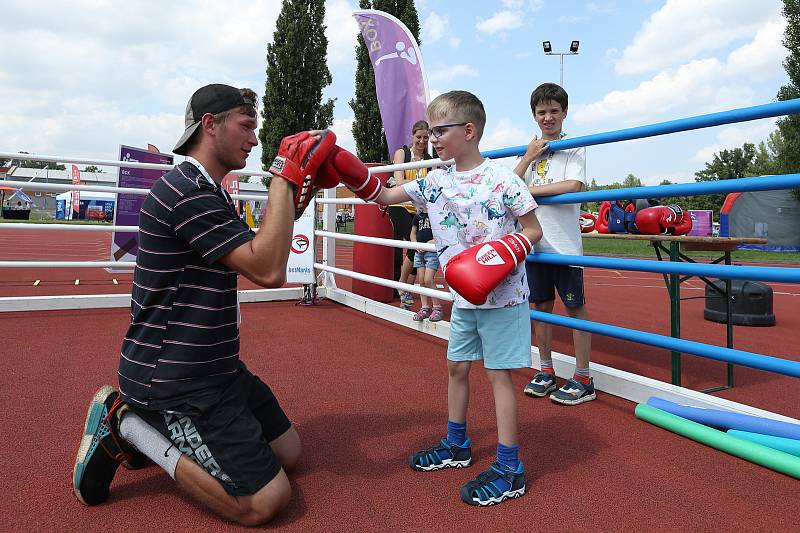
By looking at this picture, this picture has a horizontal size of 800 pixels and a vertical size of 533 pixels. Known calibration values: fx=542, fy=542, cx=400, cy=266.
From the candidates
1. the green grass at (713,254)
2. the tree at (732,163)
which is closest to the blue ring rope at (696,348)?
the green grass at (713,254)

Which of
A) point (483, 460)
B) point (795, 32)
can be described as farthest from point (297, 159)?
point (795, 32)

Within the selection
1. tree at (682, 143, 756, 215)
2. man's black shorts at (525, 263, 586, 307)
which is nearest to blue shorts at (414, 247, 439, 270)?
man's black shorts at (525, 263, 586, 307)

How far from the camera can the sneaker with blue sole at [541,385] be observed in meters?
2.80

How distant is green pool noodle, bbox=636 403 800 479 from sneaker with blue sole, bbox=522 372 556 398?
1.53 feet

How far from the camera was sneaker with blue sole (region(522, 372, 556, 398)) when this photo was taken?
2805 millimetres

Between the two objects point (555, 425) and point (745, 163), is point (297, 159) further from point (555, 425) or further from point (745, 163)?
point (745, 163)

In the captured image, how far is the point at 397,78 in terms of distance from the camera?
25.8ft

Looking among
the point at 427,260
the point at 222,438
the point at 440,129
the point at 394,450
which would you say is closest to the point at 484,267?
the point at 440,129

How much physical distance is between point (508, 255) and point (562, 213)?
1132mm

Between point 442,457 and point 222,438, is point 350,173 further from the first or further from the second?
point 442,457

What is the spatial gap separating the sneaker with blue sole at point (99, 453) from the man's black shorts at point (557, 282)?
6.41 ft

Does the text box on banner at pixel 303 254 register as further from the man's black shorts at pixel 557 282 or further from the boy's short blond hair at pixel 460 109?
the boy's short blond hair at pixel 460 109

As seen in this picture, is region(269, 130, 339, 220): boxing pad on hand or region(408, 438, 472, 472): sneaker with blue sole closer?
region(269, 130, 339, 220): boxing pad on hand

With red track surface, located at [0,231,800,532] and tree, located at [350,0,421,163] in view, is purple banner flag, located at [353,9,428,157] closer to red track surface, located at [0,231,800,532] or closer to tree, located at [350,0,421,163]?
red track surface, located at [0,231,800,532]
